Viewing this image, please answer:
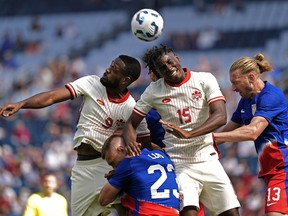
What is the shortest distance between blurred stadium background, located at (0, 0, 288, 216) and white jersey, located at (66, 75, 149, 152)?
8737 mm

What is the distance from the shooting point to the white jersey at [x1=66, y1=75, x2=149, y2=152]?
8609mm

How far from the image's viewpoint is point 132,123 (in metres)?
Result: 8.17

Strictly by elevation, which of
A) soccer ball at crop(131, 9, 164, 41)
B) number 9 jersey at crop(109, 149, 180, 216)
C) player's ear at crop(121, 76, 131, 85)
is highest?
soccer ball at crop(131, 9, 164, 41)

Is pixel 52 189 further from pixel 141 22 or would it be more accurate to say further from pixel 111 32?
pixel 111 32

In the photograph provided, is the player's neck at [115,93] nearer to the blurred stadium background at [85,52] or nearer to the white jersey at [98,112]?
the white jersey at [98,112]

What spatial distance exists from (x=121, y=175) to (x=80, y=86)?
155cm

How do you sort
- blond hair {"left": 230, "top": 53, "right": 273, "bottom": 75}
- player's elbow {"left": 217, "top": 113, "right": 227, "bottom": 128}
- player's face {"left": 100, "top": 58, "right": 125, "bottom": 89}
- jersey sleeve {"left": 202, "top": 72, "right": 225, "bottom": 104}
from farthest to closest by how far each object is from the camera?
player's face {"left": 100, "top": 58, "right": 125, "bottom": 89} < blond hair {"left": 230, "top": 53, "right": 273, "bottom": 75} < jersey sleeve {"left": 202, "top": 72, "right": 225, "bottom": 104} < player's elbow {"left": 217, "top": 113, "right": 227, "bottom": 128}

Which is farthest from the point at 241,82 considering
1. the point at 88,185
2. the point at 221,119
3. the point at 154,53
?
the point at 88,185

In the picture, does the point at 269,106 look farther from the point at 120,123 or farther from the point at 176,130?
the point at 120,123

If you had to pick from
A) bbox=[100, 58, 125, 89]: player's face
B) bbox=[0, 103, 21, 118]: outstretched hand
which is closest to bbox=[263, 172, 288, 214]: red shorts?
bbox=[100, 58, 125, 89]: player's face

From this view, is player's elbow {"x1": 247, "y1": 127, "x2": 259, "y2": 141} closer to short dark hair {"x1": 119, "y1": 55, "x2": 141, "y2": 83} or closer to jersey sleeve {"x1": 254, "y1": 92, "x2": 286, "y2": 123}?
jersey sleeve {"x1": 254, "y1": 92, "x2": 286, "y2": 123}

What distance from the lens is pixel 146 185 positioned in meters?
7.30

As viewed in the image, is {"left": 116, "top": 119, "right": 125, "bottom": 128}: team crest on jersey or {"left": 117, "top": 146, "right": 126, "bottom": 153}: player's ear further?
{"left": 116, "top": 119, "right": 125, "bottom": 128}: team crest on jersey

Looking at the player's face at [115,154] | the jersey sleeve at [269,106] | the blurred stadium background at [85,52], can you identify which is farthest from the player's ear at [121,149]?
the blurred stadium background at [85,52]
